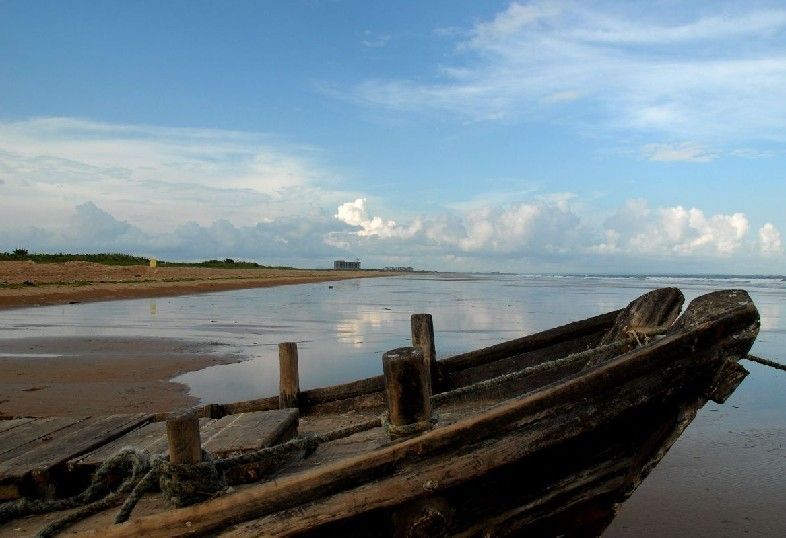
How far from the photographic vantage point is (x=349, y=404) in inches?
234

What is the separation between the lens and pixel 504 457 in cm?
300

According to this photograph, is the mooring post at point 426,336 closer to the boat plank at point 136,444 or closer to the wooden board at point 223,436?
the wooden board at point 223,436

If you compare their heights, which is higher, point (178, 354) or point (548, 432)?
point (548, 432)

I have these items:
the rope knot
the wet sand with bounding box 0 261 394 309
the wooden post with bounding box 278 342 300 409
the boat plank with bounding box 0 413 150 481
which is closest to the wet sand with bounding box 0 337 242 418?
the wooden post with bounding box 278 342 300 409

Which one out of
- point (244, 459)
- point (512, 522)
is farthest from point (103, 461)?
point (512, 522)

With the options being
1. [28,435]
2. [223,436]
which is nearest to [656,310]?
[223,436]

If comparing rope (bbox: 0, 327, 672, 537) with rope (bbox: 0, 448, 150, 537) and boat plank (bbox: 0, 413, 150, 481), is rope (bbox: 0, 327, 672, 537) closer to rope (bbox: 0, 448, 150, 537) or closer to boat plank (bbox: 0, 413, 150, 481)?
rope (bbox: 0, 448, 150, 537)

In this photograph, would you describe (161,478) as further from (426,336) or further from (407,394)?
(426,336)

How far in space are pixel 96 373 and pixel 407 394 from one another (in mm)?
9665

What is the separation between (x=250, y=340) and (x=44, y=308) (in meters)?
12.6

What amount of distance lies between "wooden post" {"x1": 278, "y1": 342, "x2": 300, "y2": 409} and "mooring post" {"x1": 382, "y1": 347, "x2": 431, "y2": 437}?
283cm

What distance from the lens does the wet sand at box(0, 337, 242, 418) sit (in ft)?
28.8

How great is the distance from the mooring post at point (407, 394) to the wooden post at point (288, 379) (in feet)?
9.28

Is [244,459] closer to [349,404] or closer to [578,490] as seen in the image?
[578,490]
